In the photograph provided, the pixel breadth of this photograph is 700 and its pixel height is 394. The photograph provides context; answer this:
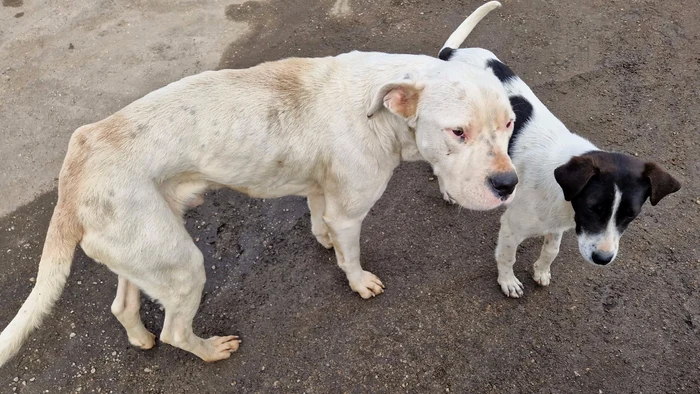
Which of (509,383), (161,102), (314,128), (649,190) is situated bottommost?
(509,383)

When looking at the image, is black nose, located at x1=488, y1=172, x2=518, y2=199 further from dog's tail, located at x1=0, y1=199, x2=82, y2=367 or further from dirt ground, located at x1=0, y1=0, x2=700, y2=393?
dog's tail, located at x1=0, y1=199, x2=82, y2=367

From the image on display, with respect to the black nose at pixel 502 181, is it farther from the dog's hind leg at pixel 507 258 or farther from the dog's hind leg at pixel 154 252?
the dog's hind leg at pixel 154 252

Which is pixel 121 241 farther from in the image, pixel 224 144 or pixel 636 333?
pixel 636 333

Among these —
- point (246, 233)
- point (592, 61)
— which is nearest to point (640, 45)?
point (592, 61)

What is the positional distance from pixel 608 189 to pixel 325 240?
2.29m

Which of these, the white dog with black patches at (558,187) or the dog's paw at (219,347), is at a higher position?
the white dog with black patches at (558,187)

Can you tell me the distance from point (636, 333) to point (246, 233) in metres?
3.28

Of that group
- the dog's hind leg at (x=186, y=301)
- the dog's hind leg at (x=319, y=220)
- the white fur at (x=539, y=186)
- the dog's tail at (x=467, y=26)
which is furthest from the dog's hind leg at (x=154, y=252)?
the dog's tail at (x=467, y=26)

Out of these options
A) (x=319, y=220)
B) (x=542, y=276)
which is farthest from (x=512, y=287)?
(x=319, y=220)

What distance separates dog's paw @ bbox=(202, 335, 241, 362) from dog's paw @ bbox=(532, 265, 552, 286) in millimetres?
2425

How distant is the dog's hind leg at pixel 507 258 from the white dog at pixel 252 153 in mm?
1077

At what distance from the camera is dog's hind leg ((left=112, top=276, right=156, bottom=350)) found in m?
3.57

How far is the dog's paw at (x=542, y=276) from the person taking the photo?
409 centimetres

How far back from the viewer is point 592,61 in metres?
5.90
